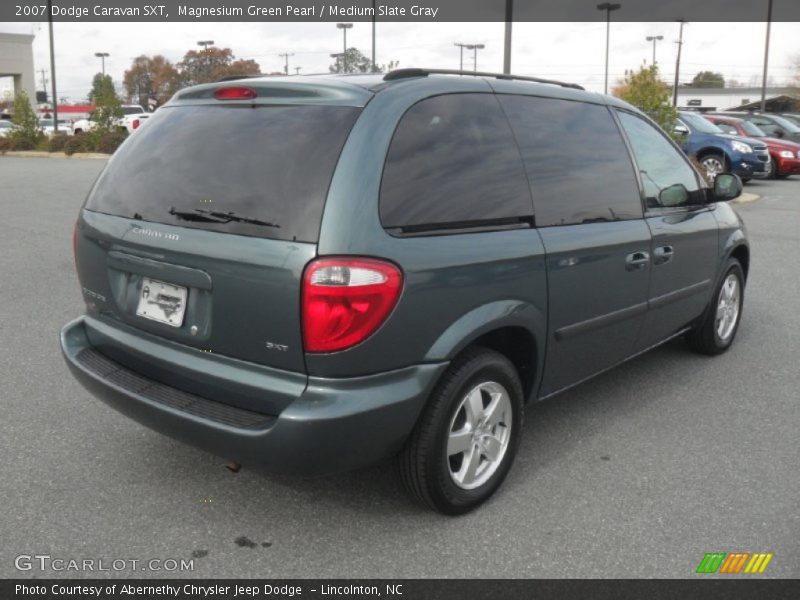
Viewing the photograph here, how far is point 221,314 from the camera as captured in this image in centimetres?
280

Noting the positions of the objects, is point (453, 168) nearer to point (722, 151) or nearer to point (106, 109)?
point (722, 151)

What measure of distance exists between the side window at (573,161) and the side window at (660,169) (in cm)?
19

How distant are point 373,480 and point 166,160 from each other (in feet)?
5.39

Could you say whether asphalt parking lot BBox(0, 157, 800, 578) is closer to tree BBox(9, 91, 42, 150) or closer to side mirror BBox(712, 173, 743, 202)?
side mirror BBox(712, 173, 743, 202)

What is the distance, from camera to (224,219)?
9.28 ft

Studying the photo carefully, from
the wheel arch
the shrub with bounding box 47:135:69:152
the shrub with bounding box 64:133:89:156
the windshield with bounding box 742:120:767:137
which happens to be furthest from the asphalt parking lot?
the shrub with bounding box 47:135:69:152

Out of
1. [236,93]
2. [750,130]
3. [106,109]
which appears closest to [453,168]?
[236,93]

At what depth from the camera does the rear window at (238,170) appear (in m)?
2.71

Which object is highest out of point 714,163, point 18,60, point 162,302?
point 18,60

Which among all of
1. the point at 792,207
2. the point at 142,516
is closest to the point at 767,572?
the point at 142,516

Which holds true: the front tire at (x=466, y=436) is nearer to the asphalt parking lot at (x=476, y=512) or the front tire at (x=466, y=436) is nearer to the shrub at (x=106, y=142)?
the asphalt parking lot at (x=476, y=512)

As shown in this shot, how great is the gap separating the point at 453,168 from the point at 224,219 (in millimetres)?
911

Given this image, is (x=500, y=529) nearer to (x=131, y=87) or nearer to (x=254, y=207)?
(x=254, y=207)

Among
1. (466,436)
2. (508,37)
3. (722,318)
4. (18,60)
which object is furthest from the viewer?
(18,60)
